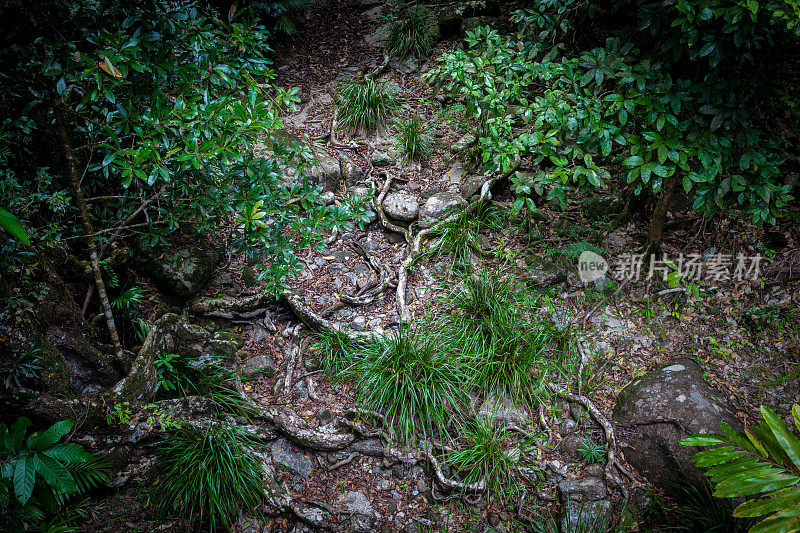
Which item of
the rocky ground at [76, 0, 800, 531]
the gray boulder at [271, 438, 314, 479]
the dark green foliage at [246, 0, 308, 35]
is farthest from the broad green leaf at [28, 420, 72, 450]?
the dark green foliage at [246, 0, 308, 35]

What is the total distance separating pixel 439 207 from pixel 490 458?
8.63ft

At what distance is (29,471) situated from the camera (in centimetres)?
199

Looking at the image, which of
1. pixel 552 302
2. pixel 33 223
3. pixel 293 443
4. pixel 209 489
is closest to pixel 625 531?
pixel 552 302

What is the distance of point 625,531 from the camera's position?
9.53 ft

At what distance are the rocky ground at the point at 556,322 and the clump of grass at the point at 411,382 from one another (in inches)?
8.2

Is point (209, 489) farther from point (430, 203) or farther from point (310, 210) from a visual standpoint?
point (430, 203)

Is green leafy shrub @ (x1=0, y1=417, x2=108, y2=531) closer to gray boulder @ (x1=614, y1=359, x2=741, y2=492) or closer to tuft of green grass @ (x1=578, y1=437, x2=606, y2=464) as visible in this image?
tuft of green grass @ (x1=578, y1=437, x2=606, y2=464)

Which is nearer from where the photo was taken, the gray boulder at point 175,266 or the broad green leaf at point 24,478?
the broad green leaf at point 24,478

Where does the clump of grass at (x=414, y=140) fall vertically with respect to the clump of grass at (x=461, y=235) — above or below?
above

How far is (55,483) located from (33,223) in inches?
69.2

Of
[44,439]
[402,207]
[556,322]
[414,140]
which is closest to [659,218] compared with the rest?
[556,322]

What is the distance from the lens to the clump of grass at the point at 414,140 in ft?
17.5

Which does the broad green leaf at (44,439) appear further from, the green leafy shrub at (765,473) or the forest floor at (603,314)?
the green leafy shrub at (765,473)

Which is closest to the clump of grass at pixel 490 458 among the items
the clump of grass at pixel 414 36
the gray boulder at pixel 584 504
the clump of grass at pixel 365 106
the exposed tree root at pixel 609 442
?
the gray boulder at pixel 584 504
